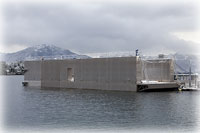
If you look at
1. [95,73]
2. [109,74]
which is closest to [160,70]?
[109,74]

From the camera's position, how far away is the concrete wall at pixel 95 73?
122 ft

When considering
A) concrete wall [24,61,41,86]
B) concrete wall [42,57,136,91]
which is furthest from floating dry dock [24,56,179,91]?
concrete wall [24,61,41,86]

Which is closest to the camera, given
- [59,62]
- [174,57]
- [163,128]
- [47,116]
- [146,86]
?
[163,128]

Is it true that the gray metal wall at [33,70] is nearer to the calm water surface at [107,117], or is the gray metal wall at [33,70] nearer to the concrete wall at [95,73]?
the concrete wall at [95,73]

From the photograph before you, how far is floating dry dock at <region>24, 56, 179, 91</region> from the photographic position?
36594 mm

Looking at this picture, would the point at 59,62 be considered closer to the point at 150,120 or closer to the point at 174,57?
the point at 174,57

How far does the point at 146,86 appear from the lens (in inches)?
1415

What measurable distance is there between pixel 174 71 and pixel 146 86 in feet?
26.2

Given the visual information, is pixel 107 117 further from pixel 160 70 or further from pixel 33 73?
pixel 33 73

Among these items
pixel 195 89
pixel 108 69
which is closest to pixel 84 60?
pixel 108 69

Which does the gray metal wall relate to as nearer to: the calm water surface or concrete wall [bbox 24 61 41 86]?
concrete wall [bbox 24 61 41 86]

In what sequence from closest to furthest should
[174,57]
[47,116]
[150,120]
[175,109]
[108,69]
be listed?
1. [150,120]
2. [47,116]
3. [175,109]
4. [108,69]
5. [174,57]

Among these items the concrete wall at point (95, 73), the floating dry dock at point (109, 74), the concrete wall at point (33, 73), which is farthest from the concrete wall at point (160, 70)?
the concrete wall at point (33, 73)

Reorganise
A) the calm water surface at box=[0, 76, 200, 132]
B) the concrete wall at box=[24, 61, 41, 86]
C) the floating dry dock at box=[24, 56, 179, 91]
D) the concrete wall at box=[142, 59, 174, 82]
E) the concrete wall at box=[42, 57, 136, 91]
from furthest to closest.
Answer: the concrete wall at box=[24, 61, 41, 86], the concrete wall at box=[142, 59, 174, 82], the concrete wall at box=[42, 57, 136, 91], the floating dry dock at box=[24, 56, 179, 91], the calm water surface at box=[0, 76, 200, 132]
